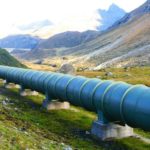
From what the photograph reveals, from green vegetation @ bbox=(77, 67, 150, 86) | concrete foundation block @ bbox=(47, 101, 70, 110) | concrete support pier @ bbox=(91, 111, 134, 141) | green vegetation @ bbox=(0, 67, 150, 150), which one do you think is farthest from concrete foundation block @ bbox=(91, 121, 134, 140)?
green vegetation @ bbox=(77, 67, 150, 86)

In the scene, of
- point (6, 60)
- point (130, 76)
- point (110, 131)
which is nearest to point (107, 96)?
point (110, 131)

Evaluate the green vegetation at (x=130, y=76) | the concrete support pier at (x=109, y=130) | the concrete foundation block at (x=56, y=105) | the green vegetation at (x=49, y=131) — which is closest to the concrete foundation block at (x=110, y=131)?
the concrete support pier at (x=109, y=130)

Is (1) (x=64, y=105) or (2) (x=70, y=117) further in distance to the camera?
(1) (x=64, y=105)

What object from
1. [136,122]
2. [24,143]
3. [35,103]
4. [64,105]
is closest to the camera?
[24,143]

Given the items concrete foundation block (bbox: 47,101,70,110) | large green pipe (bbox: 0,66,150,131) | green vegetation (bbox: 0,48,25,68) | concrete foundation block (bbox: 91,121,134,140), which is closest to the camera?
large green pipe (bbox: 0,66,150,131)

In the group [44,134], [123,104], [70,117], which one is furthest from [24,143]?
[70,117]

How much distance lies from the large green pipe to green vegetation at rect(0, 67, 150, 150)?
7.42ft

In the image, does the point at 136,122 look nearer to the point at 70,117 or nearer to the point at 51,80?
the point at 70,117

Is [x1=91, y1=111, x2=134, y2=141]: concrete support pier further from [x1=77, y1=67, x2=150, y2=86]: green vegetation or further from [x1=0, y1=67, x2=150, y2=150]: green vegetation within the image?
[x1=77, y1=67, x2=150, y2=86]: green vegetation

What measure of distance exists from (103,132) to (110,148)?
258 centimetres

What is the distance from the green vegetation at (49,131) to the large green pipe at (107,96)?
7.42ft

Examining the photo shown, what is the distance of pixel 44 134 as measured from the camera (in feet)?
102

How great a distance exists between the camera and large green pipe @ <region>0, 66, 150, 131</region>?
27234 mm

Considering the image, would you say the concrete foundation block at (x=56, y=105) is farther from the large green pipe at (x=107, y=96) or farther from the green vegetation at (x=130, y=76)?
the green vegetation at (x=130, y=76)
